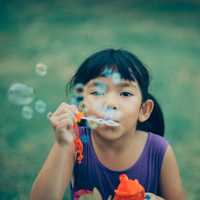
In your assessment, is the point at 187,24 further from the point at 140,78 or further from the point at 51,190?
the point at 51,190

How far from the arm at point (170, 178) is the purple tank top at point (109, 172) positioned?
0.02 m

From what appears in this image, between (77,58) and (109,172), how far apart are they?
477mm

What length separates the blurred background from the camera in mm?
2104

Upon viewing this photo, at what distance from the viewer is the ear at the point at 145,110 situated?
6.37 feet

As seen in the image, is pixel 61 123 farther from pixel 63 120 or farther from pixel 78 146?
pixel 78 146

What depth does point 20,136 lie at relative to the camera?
211 cm

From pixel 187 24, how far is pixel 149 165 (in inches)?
23.8

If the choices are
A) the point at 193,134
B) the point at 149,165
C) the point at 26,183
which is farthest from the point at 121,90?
the point at 26,183

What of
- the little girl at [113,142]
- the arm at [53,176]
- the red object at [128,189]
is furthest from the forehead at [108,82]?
the red object at [128,189]

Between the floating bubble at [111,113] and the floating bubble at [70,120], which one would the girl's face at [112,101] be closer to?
the floating bubble at [111,113]

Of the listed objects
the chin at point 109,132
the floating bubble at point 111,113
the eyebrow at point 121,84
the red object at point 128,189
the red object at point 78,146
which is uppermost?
the eyebrow at point 121,84

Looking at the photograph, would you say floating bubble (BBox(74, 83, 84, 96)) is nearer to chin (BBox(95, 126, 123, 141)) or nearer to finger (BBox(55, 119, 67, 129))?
chin (BBox(95, 126, 123, 141))

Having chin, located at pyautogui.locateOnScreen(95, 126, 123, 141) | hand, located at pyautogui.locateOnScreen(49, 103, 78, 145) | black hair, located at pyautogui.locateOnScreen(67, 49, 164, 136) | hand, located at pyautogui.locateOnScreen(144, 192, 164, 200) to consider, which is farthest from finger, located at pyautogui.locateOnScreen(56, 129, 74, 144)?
hand, located at pyautogui.locateOnScreen(144, 192, 164, 200)

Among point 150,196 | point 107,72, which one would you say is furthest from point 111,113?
point 150,196
